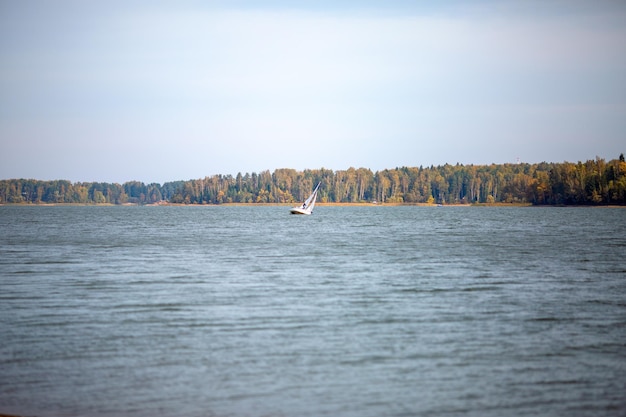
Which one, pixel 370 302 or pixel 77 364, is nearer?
pixel 77 364

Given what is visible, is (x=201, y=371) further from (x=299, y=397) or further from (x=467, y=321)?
(x=467, y=321)

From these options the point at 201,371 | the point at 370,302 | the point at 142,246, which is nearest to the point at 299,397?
the point at 201,371

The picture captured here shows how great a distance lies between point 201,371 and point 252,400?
2.37 m

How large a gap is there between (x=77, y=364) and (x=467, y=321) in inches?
442

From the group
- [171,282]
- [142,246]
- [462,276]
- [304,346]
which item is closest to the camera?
[304,346]

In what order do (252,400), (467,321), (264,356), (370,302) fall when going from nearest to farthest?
(252,400) < (264,356) < (467,321) < (370,302)

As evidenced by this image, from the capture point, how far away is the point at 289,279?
32.8 m

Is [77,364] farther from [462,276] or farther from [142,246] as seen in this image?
[142,246]

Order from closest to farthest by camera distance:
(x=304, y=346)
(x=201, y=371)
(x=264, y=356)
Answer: (x=201, y=371) < (x=264, y=356) < (x=304, y=346)

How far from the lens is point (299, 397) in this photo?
13195mm

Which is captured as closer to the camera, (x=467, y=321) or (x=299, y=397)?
(x=299, y=397)

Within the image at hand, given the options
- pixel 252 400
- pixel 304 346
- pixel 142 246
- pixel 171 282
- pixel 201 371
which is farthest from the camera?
pixel 142 246

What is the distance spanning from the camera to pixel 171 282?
31484 mm

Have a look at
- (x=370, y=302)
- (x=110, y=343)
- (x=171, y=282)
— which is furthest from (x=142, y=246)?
(x=110, y=343)
